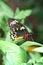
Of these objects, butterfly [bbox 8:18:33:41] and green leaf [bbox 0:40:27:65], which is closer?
green leaf [bbox 0:40:27:65]

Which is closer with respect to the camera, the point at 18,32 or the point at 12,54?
the point at 12,54

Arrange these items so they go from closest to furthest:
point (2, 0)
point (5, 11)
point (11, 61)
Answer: point (11, 61) < point (5, 11) < point (2, 0)

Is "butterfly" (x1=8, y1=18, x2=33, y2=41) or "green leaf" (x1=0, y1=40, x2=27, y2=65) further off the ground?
"butterfly" (x1=8, y1=18, x2=33, y2=41)

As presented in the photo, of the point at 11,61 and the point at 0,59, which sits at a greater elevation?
the point at 11,61

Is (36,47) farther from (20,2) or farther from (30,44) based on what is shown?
(20,2)

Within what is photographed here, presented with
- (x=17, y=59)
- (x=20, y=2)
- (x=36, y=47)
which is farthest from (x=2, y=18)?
(x=20, y=2)

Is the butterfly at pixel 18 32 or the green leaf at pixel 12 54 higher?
the butterfly at pixel 18 32

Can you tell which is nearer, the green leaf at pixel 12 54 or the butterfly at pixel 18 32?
the green leaf at pixel 12 54

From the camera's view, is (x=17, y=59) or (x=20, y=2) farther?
(x=20, y=2)
